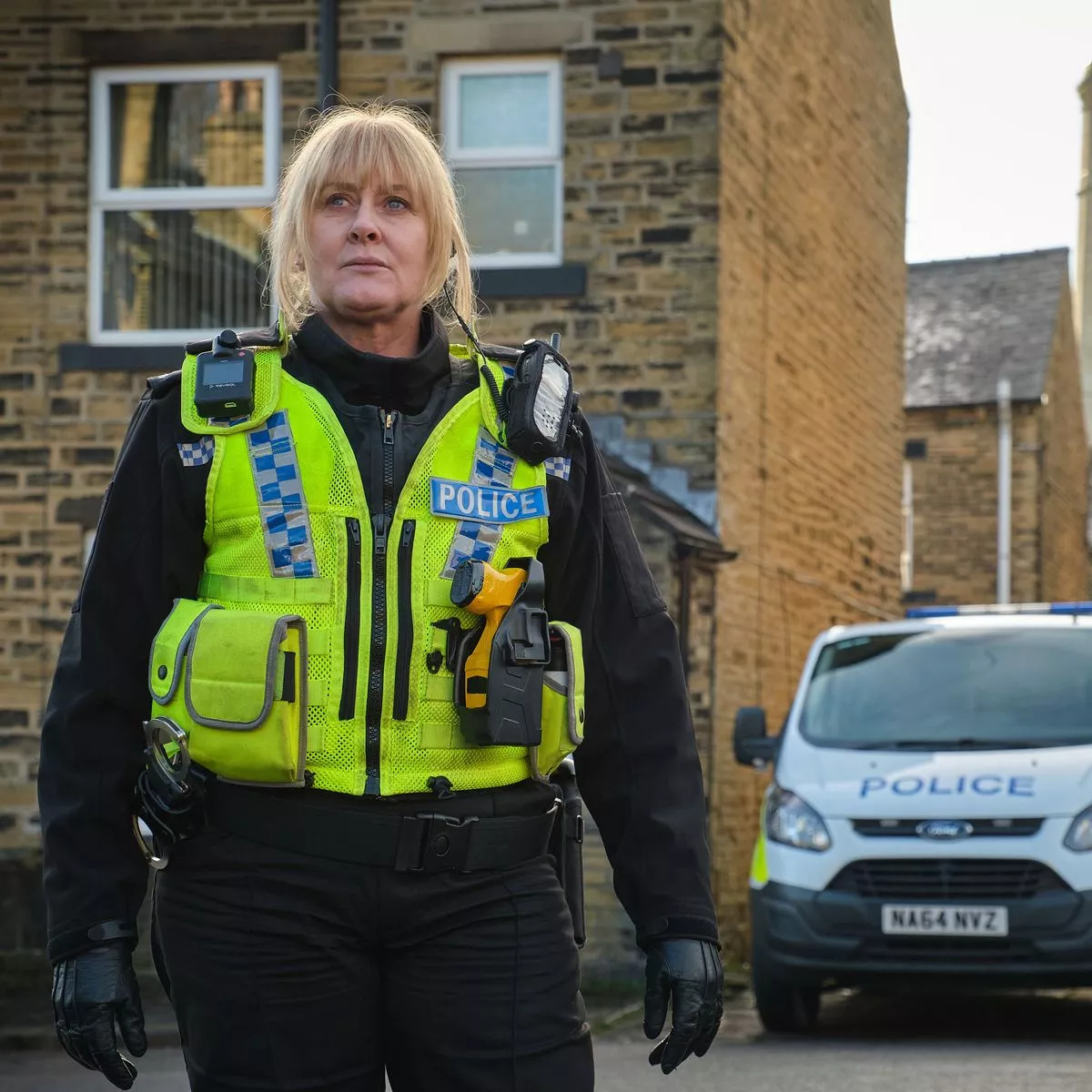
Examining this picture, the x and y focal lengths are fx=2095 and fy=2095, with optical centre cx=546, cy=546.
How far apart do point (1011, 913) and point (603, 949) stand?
3039mm

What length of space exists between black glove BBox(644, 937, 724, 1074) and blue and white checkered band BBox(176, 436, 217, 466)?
0.97m

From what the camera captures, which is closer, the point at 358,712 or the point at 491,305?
the point at 358,712

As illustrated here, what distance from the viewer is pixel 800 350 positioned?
14336 millimetres

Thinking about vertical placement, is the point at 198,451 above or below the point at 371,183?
below

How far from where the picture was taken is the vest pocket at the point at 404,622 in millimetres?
2920

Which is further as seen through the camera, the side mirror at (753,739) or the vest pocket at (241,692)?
the side mirror at (753,739)

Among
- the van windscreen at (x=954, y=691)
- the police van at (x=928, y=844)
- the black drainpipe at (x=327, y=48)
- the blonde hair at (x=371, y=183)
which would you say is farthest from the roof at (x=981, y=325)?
the blonde hair at (x=371, y=183)

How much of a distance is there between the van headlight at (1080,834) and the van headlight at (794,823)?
967mm

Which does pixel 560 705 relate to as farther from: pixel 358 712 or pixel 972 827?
pixel 972 827

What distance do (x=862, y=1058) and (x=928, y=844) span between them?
1012 millimetres

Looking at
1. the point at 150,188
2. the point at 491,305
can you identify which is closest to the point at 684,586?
the point at 491,305

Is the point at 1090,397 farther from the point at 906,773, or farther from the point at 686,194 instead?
the point at 906,773

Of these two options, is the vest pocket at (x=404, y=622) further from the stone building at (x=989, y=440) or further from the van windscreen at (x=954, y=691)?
the stone building at (x=989, y=440)

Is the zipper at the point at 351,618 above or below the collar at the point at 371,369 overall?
below
